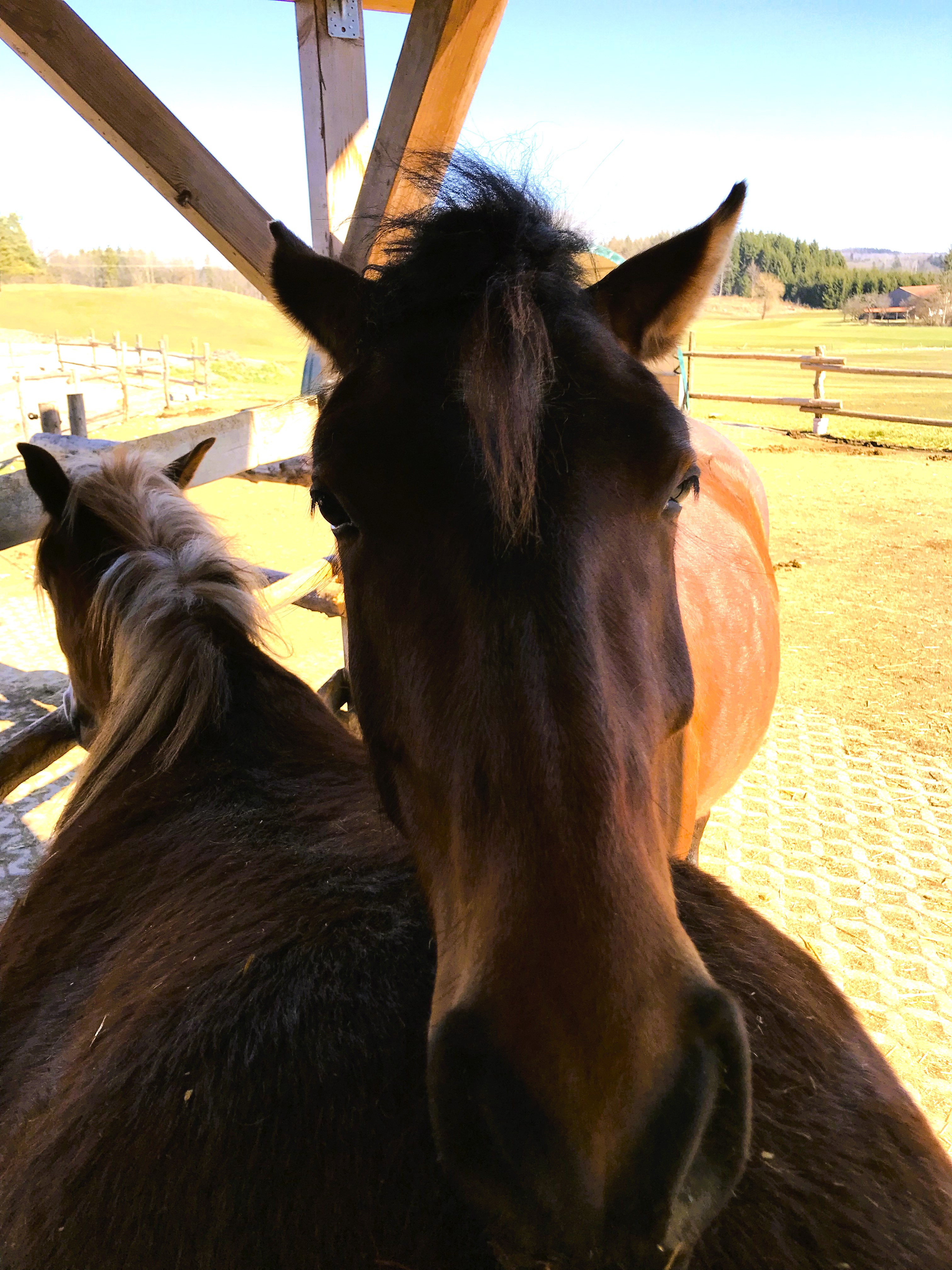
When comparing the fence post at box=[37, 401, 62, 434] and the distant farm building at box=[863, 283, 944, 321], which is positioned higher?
the distant farm building at box=[863, 283, 944, 321]

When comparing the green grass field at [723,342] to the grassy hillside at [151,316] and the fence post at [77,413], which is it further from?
the fence post at [77,413]

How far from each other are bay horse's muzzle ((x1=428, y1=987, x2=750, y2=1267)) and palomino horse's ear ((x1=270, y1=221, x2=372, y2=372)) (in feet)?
3.98

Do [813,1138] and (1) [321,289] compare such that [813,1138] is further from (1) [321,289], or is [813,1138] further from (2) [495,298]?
(1) [321,289]

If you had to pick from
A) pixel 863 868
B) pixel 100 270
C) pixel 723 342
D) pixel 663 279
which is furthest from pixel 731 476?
pixel 100 270

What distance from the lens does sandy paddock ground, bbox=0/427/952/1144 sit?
3.41 meters

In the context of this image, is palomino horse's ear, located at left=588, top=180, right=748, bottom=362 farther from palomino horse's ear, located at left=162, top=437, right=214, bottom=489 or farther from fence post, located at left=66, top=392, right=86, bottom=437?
fence post, located at left=66, top=392, right=86, bottom=437

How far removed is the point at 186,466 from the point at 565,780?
8.21 ft

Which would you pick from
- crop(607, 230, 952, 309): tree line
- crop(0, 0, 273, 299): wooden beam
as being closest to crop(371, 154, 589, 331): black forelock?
crop(0, 0, 273, 299): wooden beam

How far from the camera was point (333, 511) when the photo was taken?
1.44m

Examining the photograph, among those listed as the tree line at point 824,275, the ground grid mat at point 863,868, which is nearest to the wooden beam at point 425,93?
the ground grid mat at point 863,868

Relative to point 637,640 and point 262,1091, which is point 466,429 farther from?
point 262,1091

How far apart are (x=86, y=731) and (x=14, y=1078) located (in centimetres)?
163

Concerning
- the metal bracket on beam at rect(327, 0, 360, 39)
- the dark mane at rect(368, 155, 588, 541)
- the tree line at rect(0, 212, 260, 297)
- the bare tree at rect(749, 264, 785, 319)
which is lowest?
the dark mane at rect(368, 155, 588, 541)

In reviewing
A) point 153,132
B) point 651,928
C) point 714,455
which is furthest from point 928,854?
point 153,132
